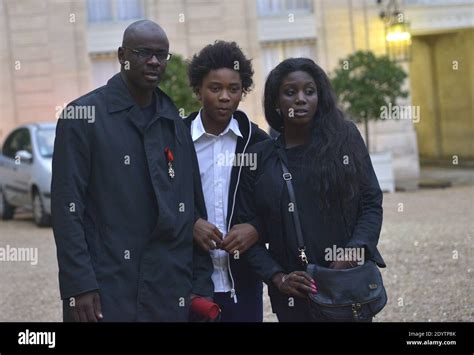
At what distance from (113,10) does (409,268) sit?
1030 centimetres

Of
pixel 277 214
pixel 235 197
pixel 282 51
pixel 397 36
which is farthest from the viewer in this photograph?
pixel 282 51

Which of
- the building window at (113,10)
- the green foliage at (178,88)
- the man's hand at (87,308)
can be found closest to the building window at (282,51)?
the building window at (113,10)

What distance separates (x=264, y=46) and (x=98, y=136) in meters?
14.4

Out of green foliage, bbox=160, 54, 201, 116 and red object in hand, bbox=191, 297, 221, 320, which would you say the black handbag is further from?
green foliage, bbox=160, 54, 201, 116

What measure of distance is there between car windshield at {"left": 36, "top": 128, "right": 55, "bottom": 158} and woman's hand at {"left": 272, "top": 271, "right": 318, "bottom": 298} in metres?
9.77

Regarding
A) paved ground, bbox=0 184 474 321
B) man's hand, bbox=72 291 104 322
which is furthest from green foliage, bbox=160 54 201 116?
man's hand, bbox=72 291 104 322

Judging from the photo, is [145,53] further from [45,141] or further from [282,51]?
[282,51]

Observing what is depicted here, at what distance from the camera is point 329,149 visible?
12.9 ft

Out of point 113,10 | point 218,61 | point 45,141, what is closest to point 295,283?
point 218,61

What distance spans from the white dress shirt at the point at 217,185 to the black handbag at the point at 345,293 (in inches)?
15.3

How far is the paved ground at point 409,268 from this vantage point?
7520 mm

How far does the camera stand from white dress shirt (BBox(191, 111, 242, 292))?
4195 millimetres
